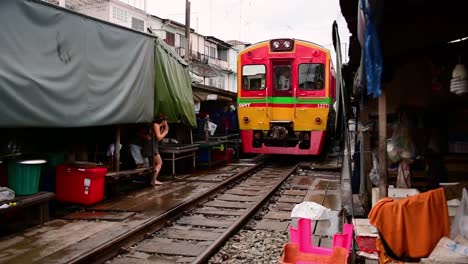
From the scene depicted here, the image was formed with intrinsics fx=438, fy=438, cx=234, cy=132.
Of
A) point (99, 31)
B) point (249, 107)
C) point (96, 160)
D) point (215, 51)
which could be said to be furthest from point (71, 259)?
point (215, 51)

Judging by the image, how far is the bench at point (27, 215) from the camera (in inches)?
224

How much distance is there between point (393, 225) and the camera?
298 cm

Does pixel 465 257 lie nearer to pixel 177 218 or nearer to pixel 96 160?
pixel 177 218

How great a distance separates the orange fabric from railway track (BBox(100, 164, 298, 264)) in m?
2.28

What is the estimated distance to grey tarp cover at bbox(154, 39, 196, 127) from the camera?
930 cm

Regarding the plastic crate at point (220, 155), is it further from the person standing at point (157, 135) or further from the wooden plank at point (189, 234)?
the wooden plank at point (189, 234)

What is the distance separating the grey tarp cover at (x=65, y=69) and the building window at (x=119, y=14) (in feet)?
69.4

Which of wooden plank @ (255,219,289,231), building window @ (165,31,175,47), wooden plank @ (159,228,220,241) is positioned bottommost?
wooden plank @ (159,228,220,241)

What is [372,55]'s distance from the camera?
2.38 meters

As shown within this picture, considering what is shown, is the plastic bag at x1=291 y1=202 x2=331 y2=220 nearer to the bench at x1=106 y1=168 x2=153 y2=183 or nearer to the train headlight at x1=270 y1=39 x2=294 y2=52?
the bench at x1=106 y1=168 x2=153 y2=183

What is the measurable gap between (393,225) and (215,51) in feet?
131

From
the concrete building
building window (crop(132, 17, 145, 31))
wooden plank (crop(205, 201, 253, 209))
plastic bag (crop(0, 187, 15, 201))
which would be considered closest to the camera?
plastic bag (crop(0, 187, 15, 201))

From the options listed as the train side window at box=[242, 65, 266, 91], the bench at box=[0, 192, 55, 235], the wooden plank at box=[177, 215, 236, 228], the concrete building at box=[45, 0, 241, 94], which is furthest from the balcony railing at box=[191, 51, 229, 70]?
the bench at box=[0, 192, 55, 235]

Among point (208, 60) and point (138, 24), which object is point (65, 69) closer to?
point (138, 24)
